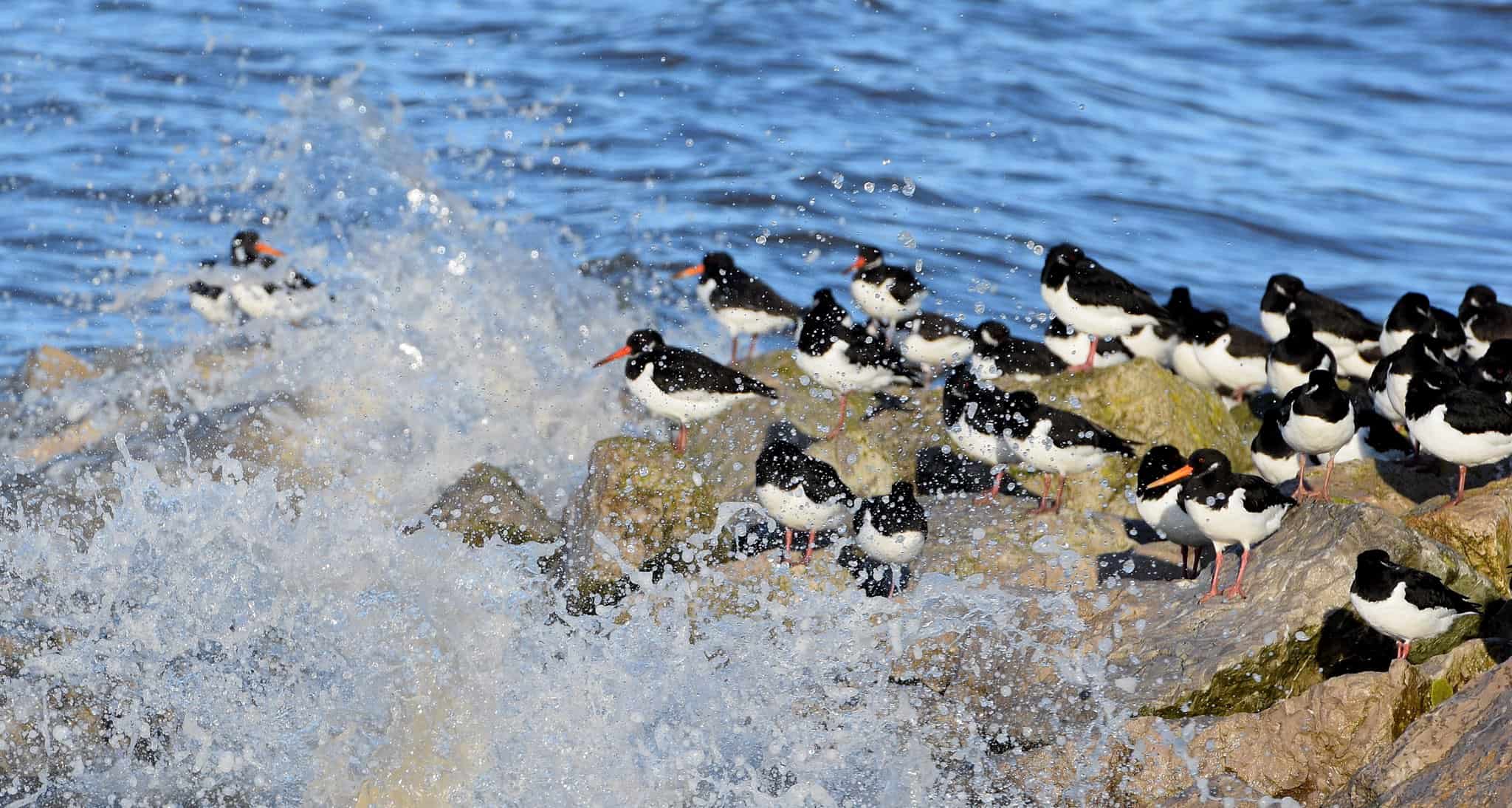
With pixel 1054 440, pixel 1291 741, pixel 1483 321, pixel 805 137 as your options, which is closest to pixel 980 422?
pixel 1054 440

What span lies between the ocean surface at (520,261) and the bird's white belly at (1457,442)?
9.57 feet

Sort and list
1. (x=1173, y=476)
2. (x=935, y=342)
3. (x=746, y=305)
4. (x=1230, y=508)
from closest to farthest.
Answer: (x=1230, y=508)
(x=1173, y=476)
(x=935, y=342)
(x=746, y=305)

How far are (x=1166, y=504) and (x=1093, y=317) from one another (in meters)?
2.91

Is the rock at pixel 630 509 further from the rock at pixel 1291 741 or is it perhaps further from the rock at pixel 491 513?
the rock at pixel 1291 741

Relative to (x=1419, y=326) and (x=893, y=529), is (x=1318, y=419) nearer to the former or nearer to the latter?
(x=893, y=529)

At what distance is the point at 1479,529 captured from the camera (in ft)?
24.8

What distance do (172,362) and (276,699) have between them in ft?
17.7

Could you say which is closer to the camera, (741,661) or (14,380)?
(741,661)

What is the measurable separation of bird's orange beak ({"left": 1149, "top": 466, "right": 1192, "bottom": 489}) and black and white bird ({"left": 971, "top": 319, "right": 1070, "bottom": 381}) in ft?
7.18

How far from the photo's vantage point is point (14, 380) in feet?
38.1

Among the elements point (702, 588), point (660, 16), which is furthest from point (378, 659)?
point (660, 16)

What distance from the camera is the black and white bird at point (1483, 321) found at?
37.8 feet

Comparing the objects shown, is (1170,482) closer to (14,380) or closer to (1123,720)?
(1123,720)

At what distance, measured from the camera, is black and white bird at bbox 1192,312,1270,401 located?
36.4 feet
